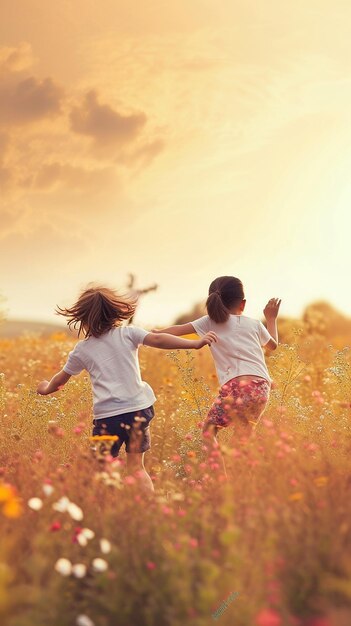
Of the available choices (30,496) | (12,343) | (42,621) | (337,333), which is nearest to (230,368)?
(30,496)

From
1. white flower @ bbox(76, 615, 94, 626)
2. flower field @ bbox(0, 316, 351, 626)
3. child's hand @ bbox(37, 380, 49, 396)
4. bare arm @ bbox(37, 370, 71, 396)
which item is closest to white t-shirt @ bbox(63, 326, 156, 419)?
bare arm @ bbox(37, 370, 71, 396)

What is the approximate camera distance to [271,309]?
6500mm

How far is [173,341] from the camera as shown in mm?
5344

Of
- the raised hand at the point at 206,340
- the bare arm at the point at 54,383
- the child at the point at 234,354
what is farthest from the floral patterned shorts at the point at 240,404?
the bare arm at the point at 54,383

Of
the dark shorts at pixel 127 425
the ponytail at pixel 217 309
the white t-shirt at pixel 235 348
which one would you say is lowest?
the dark shorts at pixel 127 425

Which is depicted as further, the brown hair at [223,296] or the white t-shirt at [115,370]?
the brown hair at [223,296]

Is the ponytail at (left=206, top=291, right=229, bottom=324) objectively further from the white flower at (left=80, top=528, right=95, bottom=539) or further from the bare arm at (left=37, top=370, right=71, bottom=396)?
the white flower at (left=80, top=528, right=95, bottom=539)

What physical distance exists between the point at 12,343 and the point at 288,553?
14.1 meters

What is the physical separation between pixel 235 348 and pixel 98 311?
120 centimetres

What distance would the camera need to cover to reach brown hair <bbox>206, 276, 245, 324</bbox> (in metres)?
5.93

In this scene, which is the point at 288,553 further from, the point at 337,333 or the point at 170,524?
the point at 337,333

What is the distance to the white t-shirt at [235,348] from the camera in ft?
19.3

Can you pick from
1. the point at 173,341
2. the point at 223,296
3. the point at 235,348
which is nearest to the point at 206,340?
the point at 173,341

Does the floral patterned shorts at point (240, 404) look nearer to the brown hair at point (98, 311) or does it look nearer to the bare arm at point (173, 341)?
the bare arm at point (173, 341)
